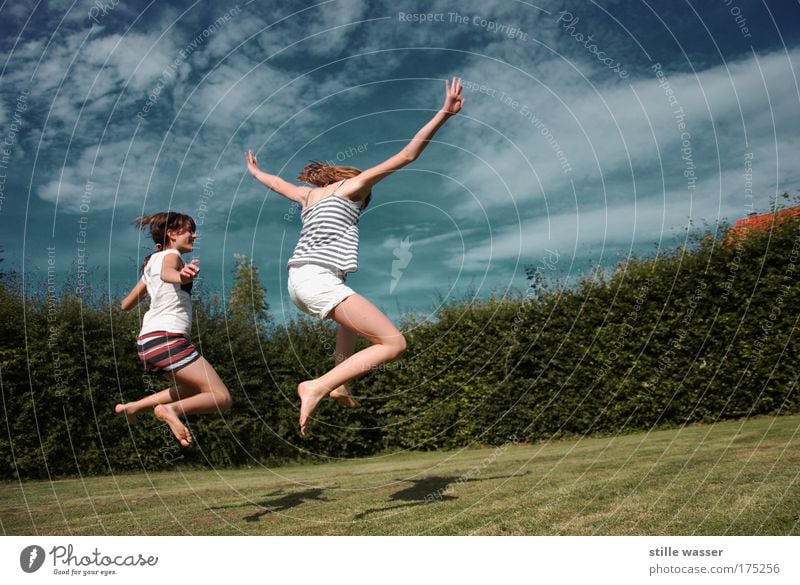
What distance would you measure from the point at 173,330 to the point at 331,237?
1.81 m

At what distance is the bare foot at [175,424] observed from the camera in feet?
18.8

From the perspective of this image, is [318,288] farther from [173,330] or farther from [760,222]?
[760,222]

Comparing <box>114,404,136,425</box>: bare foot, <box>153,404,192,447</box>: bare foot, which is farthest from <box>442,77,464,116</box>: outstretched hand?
<box>114,404,136,425</box>: bare foot

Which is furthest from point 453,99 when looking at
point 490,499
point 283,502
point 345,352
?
point 283,502

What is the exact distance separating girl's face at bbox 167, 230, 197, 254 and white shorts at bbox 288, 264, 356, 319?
133cm

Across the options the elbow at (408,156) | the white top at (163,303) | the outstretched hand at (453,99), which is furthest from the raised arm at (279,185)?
the outstretched hand at (453,99)

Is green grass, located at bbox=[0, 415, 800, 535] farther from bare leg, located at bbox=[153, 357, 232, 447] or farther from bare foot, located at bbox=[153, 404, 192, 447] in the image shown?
bare leg, located at bbox=[153, 357, 232, 447]

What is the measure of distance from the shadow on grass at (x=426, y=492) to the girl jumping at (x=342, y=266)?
151cm

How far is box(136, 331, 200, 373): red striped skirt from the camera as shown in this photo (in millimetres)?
5934

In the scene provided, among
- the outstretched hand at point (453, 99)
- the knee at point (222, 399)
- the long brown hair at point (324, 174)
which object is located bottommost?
the knee at point (222, 399)

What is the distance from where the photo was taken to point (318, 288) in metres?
5.37

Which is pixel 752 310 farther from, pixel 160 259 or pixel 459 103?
pixel 160 259
